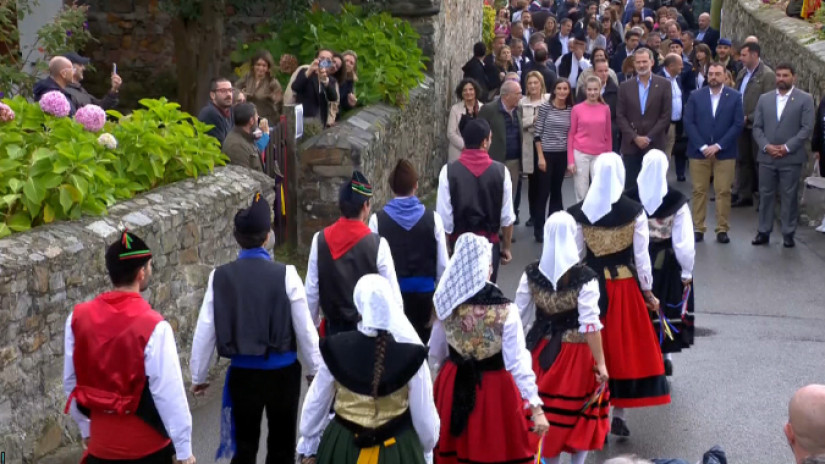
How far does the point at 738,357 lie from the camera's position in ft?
32.5

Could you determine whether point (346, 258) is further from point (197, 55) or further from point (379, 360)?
point (197, 55)

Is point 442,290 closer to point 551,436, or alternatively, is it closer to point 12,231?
point 551,436

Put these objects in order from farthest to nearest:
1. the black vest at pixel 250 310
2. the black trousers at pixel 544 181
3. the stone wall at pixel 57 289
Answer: the black trousers at pixel 544 181
the stone wall at pixel 57 289
the black vest at pixel 250 310

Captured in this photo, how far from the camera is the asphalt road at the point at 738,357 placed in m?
8.04

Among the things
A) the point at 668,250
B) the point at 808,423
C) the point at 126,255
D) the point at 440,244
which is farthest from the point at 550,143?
the point at 808,423

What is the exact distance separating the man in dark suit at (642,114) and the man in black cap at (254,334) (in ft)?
27.8

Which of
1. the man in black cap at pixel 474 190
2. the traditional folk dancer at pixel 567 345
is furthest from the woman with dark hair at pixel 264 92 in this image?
the traditional folk dancer at pixel 567 345

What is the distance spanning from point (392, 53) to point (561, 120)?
266cm

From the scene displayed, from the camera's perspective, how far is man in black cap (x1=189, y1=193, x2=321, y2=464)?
6215 millimetres

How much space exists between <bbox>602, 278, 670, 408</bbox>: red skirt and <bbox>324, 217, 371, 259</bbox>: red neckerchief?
1.74 m

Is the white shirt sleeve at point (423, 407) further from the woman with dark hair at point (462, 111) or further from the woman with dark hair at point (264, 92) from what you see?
the woman with dark hair at point (462, 111)

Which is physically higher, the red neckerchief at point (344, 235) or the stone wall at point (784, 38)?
the red neckerchief at point (344, 235)

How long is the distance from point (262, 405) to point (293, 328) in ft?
1.50

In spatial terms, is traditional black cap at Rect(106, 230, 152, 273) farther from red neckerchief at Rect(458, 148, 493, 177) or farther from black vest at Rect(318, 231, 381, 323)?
red neckerchief at Rect(458, 148, 493, 177)
